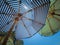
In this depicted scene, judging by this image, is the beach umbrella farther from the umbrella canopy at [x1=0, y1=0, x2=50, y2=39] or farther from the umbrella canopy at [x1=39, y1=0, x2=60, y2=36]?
the umbrella canopy at [x1=39, y1=0, x2=60, y2=36]

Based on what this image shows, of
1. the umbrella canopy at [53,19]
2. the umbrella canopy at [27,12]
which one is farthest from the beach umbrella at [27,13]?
the umbrella canopy at [53,19]

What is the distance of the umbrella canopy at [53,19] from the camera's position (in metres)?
2.42

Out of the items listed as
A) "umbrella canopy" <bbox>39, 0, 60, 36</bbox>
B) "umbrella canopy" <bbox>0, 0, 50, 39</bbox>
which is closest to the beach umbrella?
"umbrella canopy" <bbox>0, 0, 50, 39</bbox>

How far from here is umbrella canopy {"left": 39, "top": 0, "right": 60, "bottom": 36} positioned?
2.42m

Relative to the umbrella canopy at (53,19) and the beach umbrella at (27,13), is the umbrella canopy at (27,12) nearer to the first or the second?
the beach umbrella at (27,13)

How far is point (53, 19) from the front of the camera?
2479mm

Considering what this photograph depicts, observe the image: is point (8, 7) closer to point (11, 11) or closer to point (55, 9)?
point (11, 11)

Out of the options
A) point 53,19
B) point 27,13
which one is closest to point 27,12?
point 27,13

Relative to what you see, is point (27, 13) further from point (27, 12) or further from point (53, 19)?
point (53, 19)

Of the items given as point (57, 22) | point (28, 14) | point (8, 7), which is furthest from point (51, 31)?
point (8, 7)

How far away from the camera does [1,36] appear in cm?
267

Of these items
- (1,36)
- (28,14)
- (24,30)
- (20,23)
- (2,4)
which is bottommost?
(1,36)

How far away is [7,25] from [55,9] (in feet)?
3.32

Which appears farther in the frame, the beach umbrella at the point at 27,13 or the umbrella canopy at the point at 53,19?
the umbrella canopy at the point at 53,19
